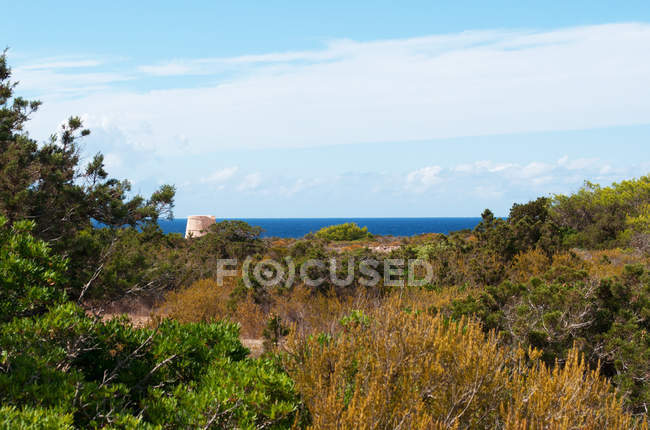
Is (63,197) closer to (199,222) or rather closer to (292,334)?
(292,334)

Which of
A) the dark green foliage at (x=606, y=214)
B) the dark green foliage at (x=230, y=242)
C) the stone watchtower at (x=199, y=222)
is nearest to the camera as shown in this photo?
the dark green foliage at (x=230, y=242)

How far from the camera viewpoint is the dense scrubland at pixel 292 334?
340 centimetres

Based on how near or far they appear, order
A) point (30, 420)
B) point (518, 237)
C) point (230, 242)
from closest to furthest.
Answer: point (30, 420), point (518, 237), point (230, 242)

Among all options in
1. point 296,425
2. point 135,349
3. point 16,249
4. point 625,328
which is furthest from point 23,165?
point 625,328

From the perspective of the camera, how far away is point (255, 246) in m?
16.8

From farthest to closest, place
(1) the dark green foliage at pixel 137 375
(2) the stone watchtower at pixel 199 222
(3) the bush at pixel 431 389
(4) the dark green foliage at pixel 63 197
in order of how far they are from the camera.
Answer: (2) the stone watchtower at pixel 199 222
(4) the dark green foliage at pixel 63 197
(1) the dark green foliage at pixel 137 375
(3) the bush at pixel 431 389

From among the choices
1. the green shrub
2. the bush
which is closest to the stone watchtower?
the bush

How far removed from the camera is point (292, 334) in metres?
4.38

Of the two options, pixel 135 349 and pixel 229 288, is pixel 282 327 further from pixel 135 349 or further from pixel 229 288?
pixel 229 288

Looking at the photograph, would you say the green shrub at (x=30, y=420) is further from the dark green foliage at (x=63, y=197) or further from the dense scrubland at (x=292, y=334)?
the dark green foliage at (x=63, y=197)

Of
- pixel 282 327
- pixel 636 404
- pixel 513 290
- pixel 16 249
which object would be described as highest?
pixel 16 249

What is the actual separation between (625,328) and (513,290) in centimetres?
146

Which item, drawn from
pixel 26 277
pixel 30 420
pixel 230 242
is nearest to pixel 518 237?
pixel 230 242

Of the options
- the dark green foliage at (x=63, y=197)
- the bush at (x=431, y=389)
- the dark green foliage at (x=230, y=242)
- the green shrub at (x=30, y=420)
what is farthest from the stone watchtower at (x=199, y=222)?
the green shrub at (x=30, y=420)
